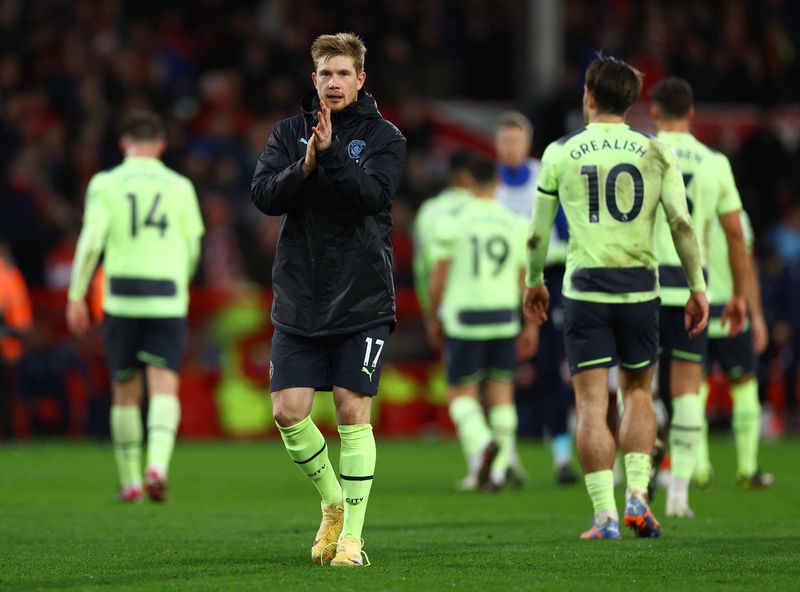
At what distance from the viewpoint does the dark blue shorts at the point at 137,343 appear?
10.6m

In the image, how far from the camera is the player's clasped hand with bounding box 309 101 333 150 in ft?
21.5

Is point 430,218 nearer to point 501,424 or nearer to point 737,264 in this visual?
point 501,424

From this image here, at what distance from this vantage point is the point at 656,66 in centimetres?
2341

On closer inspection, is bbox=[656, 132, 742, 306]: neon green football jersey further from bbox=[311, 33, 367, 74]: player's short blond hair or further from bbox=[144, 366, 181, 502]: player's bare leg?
bbox=[144, 366, 181, 502]: player's bare leg

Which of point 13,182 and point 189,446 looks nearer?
point 189,446

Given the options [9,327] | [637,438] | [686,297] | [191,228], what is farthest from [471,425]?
[9,327]

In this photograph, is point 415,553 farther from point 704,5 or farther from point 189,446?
point 704,5

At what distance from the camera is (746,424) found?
1170cm

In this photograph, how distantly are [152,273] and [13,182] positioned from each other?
8.77 meters

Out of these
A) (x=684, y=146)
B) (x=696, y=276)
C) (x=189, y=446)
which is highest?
(x=684, y=146)

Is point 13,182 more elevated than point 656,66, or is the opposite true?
point 656,66

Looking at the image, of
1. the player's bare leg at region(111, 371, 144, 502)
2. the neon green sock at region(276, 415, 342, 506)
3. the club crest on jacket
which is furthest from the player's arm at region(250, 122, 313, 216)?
the player's bare leg at region(111, 371, 144, 502)

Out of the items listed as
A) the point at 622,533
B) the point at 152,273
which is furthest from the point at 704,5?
the point at 622,533

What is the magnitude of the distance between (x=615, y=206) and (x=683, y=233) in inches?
13.8
